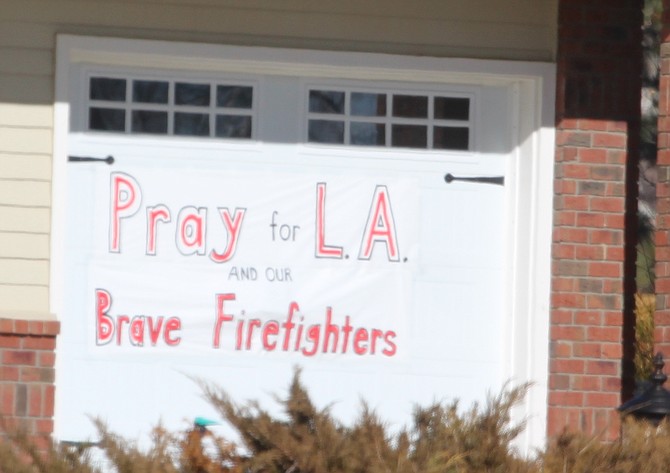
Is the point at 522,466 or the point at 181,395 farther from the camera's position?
the point at 181,395

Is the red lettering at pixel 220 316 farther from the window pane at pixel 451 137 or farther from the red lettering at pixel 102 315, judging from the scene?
the window pane at pixel 451 137

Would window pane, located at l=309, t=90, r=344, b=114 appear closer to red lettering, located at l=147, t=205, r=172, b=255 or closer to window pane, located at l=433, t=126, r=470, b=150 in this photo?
window pane, located at l=433, t=126, r=470, b=150

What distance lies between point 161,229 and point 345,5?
1.68 m

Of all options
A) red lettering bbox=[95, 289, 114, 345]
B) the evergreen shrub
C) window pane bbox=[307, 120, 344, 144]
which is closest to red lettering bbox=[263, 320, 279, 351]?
red lettering bbox=[95, 289, 114, 345]

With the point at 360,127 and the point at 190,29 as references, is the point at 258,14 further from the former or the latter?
the point at 360,127

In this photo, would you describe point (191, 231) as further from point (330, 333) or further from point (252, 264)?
point (330, 333)

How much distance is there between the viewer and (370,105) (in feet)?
24.2

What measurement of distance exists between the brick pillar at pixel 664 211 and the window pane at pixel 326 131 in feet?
6.57

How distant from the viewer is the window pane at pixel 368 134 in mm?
7359

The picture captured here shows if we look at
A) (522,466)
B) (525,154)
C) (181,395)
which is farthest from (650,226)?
(522,466)

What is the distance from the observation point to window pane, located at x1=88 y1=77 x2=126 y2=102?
714 centimetres

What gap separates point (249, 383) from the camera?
23.5 feet

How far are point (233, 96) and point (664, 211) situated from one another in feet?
8.60

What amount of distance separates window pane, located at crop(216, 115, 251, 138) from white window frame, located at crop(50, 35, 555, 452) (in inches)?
10.2
